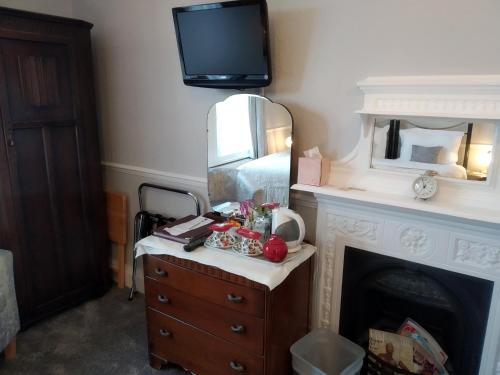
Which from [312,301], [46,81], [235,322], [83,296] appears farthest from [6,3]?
[312,301]

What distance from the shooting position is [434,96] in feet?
4.95

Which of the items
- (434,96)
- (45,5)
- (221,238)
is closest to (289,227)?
(221,238)

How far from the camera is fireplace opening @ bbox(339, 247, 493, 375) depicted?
1622 millimetres

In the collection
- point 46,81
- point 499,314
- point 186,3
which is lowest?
point 499,314

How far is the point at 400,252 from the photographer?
5.65 ft

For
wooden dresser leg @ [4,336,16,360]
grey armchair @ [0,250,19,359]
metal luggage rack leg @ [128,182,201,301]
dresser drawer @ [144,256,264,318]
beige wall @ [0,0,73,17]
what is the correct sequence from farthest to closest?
metal luggage rack leg @ [128,182,201,301], beige wall @ [0,0,73,17], wooden dresser leg @ [4,336,16,360], grey armchair @ [0,250,19,359], dresser drawer @ [144,256,264,318]

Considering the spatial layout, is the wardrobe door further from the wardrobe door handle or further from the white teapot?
the white teapot

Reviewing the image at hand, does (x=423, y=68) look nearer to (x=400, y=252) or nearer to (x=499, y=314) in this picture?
(x=400, y=252)

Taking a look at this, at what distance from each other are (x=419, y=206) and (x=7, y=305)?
2.09m

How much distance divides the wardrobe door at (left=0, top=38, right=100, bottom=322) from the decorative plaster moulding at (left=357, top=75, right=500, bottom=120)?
178cm

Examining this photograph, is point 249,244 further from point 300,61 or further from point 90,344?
point 90,344

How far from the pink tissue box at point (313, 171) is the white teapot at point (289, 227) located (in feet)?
0.59

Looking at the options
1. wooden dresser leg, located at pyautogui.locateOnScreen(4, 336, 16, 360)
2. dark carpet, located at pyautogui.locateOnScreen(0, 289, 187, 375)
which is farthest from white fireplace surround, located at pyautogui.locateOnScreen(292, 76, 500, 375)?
wooden dresser leg, located at pyautogui.locateOnScreen(4, 336, 16, 360)

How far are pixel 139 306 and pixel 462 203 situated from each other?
209cm
